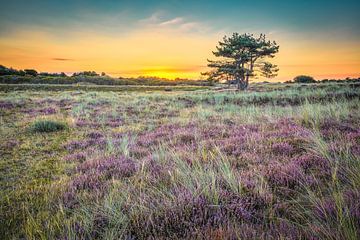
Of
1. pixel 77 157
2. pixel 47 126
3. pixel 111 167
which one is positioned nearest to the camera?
pixel 111 167

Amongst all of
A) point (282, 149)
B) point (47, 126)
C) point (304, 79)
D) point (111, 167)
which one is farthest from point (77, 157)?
point (304, 79)

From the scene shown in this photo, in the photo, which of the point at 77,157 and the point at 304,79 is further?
the point at 304,79

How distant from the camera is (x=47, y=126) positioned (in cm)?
932

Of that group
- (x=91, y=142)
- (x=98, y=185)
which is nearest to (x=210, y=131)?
(x=91, y=142)

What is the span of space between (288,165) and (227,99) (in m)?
16.0

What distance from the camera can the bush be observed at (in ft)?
30.2

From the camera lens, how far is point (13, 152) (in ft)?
20.8

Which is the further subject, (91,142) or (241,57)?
(241,57)

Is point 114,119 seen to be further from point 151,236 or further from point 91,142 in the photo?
point 151,236

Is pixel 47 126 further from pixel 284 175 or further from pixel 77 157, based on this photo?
pixel 284 175

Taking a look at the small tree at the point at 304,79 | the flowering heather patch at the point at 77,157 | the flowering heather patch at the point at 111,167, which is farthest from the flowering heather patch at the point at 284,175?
the small tree at the point at 304,79

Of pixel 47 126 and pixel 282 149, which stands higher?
pixel 282 149

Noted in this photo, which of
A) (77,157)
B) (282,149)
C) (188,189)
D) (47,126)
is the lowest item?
(77,157)

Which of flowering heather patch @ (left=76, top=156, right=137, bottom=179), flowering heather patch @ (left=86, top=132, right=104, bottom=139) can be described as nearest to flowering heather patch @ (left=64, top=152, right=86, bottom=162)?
flowering heather patch @ (left=76, top=156, right=137, bottom=179)
